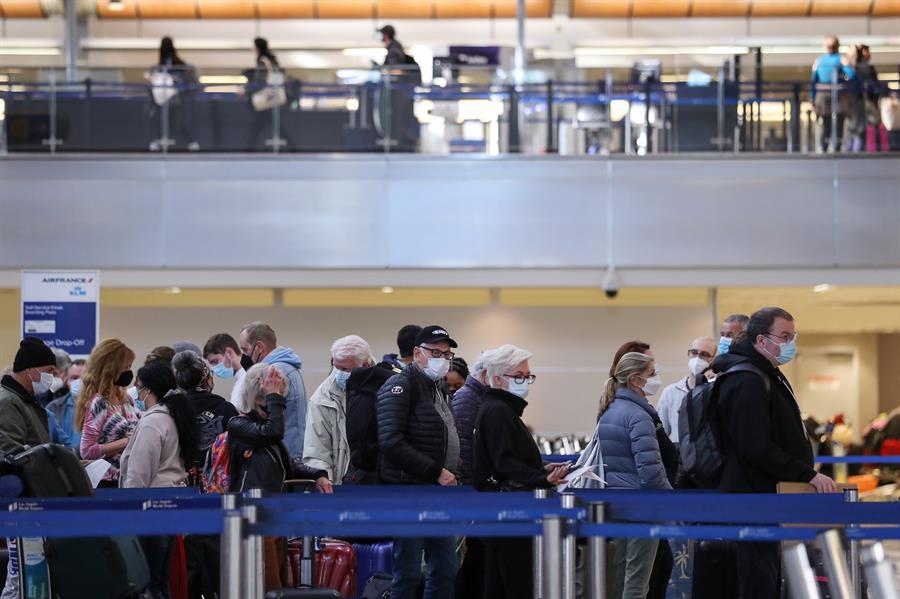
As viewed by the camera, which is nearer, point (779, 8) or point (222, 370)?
point (222, 370)

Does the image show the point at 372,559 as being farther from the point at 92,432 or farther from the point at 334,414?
the point at 92,432

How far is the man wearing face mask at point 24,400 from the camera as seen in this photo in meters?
8.55

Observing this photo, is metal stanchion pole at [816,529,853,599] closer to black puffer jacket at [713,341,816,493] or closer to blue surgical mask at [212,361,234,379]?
black puffer jacket at [713,341,816,493]

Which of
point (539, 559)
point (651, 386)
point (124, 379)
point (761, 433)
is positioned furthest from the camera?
point (124, 379)

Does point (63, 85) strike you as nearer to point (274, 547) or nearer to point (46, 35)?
point (46, 35)

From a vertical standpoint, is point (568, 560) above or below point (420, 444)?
below

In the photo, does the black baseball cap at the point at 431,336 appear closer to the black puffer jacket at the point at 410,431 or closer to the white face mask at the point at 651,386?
the black puffer jacket at the point at 410,431

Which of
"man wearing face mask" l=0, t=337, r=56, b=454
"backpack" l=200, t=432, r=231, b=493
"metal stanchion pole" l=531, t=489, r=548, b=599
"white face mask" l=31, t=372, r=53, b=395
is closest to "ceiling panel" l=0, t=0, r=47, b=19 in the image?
"white face mask" l=31, t=372, r=53, b=395

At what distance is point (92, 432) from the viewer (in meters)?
9.87

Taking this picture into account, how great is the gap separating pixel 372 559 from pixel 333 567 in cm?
48

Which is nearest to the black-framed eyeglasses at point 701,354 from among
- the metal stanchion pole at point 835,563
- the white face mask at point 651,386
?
the white face mask at point 651,386

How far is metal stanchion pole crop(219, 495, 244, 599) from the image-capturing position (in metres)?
6.31

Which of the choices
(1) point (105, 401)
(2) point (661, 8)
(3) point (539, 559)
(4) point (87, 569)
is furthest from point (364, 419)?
(2) point (661, 8)

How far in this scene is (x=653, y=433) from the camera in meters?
8.61
